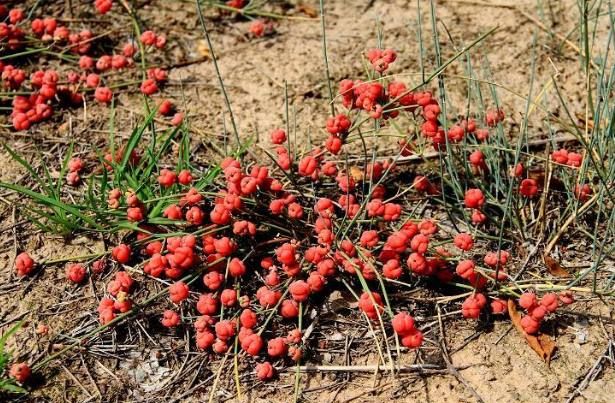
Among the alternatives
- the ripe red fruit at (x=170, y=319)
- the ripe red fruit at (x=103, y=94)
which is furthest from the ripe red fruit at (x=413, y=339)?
the ripe red fruit at (x=103, y=94)

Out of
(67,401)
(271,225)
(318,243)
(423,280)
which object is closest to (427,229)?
(423,280)

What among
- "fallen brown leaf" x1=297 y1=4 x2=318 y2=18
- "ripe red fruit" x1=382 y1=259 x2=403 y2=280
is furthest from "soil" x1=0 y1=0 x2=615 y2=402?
"ripe red fruit" x1=382 y1=259 x2=403 y2=280

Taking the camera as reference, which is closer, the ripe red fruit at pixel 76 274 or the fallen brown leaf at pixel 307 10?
the ripe red fruit at pixel 76 274

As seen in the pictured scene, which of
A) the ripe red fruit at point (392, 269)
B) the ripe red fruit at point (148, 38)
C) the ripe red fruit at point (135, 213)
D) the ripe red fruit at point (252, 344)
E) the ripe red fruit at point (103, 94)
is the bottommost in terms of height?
the ripe red fruit at point (252, 344)

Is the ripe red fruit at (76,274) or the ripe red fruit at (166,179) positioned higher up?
the ripe red fruit at (166,179)

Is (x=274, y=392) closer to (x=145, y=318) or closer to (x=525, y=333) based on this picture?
(x=145, y=318)

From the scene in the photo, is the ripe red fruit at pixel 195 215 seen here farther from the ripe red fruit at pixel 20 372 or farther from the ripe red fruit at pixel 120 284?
the ripe red fruit at pixel 20 372

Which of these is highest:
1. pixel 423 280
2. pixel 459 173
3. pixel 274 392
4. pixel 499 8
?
pixel 499 8
